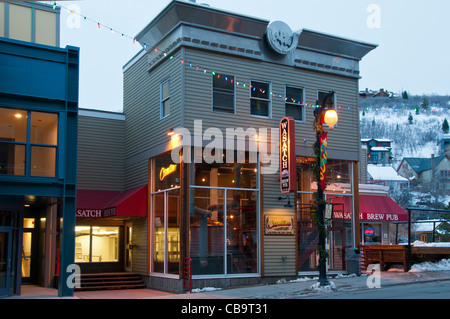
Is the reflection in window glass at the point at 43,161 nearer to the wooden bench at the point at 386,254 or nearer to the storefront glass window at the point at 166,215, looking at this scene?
the storefront glass window at the point at 166,215

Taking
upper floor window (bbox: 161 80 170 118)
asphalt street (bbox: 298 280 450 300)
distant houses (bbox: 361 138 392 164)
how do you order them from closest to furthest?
1. asphalt street (bbox: 298 280 450 300)
2. upper floor window (bbox: 161 80 170 118)
3. distant houses (bbox: 361 138 392 164)

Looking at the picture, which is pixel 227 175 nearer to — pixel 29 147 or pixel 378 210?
pixel 29 147

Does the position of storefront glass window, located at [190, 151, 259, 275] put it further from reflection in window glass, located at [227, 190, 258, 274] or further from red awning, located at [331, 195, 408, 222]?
red awning, located at [331, 195, 408, 222]

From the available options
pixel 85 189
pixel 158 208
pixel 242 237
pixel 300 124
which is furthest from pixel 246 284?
pixel 85 189

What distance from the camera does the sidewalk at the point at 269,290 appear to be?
53.2 feet

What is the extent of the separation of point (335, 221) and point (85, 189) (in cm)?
1044

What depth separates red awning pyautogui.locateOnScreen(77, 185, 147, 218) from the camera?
2053 cm

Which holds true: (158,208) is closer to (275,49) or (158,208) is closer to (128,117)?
(128,117)

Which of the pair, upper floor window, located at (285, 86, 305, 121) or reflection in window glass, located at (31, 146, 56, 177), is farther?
upper floor window, located at (285, 86, 305, 121)

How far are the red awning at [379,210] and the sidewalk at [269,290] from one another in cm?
618

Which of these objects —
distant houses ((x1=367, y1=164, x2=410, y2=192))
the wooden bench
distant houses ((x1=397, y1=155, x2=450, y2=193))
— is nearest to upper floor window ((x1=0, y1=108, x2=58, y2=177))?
the wooden bench

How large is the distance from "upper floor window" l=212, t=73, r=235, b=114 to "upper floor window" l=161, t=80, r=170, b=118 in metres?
1.75

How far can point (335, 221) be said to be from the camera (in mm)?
21609

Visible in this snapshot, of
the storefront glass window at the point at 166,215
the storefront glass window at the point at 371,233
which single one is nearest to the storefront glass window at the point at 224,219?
the storefront glass window at the point at 166,215
